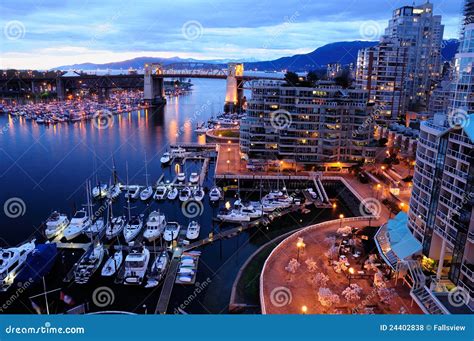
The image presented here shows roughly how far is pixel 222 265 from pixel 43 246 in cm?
395

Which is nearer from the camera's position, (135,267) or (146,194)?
(135,267)

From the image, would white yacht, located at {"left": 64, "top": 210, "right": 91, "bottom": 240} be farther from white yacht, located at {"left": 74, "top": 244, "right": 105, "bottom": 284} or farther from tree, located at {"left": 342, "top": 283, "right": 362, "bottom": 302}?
tree, located at {"left": 342, "top": 283, "right": 362, "bottom": 302}

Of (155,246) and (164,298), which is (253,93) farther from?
(164,298)

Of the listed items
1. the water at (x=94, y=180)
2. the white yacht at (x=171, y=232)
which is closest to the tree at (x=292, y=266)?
the water at (x=94, y=180)

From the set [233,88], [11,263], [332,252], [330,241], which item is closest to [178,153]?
[11,263]

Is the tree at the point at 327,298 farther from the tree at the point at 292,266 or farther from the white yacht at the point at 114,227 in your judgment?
the white yacht at the point at 114,227

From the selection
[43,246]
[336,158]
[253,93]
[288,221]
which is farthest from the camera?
[253,93]

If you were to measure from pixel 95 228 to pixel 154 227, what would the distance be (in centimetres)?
155

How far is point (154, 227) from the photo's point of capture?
32.4 feet

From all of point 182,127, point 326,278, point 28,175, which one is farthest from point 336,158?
point 182,127

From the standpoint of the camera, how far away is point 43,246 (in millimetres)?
8320

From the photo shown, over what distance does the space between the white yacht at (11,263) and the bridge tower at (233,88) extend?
28114 millimetres

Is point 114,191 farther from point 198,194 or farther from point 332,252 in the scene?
point 332,252

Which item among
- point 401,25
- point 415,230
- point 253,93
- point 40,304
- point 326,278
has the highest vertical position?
point 401,25
